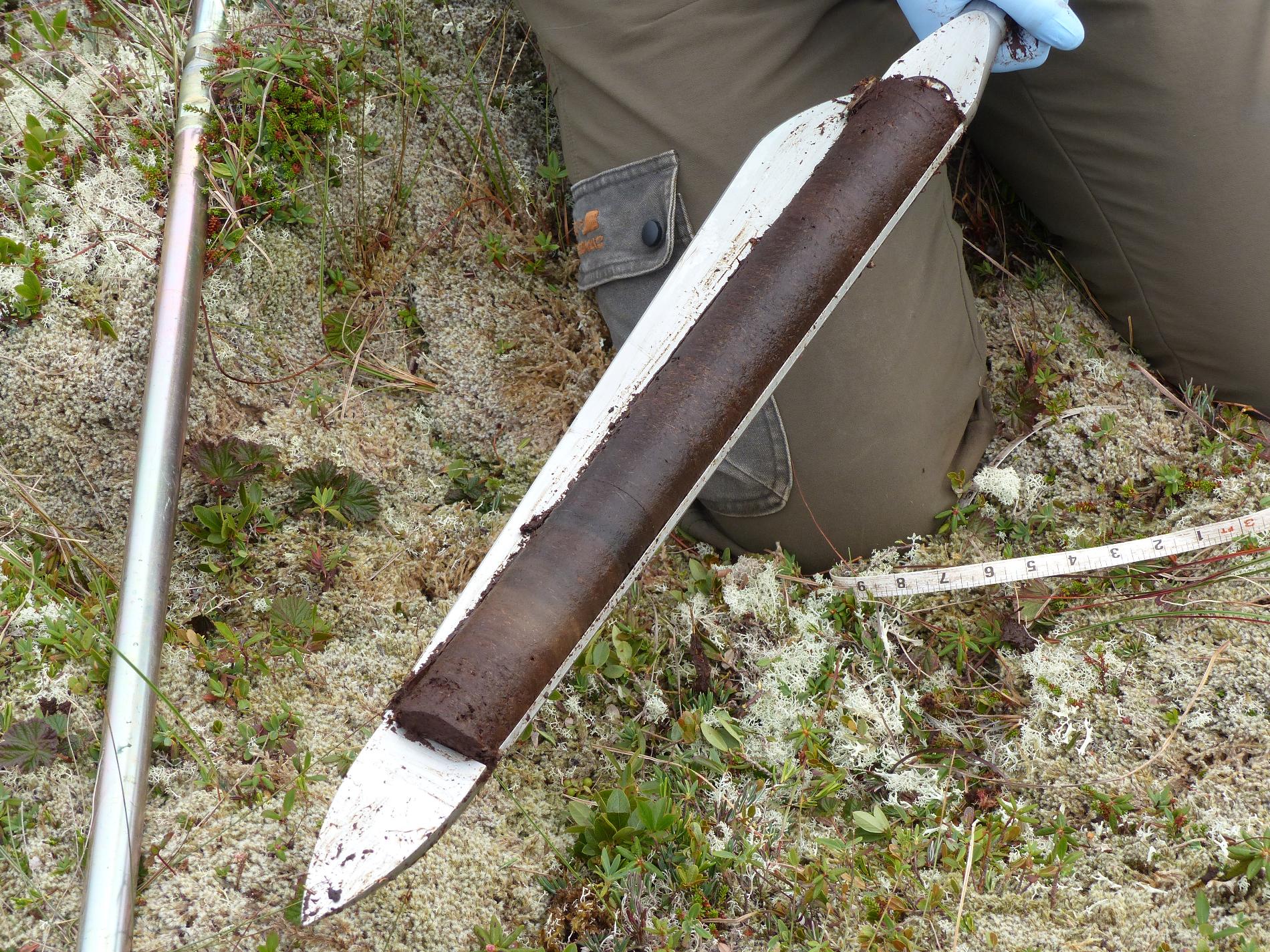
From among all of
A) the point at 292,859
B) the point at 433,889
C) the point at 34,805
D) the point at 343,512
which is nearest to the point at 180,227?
the point at 343,512

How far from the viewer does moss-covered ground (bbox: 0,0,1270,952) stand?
5.38 feet

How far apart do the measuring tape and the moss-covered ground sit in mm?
39

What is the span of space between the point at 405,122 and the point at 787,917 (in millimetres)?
2177

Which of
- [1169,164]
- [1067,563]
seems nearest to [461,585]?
[1067,563]

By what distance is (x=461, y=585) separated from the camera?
203cm

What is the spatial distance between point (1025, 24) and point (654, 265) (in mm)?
951

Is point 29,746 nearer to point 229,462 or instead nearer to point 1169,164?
point 229,462

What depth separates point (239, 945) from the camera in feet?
5.25

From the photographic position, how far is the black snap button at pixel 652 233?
2.11 metres

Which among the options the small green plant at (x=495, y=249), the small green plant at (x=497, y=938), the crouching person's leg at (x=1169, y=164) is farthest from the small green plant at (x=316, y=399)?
the crouching person's leg at (x=1169, y=164)

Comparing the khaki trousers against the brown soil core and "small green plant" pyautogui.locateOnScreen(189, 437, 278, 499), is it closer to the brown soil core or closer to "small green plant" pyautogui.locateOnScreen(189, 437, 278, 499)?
the brown soil core

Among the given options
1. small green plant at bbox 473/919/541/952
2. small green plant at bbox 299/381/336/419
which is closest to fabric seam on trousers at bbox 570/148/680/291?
small green plant at bbox 299/381/336/419

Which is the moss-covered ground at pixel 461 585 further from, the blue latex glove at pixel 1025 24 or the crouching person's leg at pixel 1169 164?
the blue latex glove at pixel 1025 24

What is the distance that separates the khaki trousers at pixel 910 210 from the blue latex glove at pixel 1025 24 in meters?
0.21
